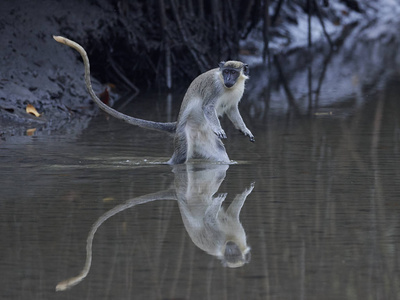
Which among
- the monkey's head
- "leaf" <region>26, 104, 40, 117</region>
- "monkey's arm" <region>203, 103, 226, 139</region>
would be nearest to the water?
"monkey's arm" <region>203, 103, 226, 139</region>

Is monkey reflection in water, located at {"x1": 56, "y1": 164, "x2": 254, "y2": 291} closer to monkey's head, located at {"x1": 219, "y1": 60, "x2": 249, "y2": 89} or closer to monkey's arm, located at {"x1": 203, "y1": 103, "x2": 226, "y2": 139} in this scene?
monkey's arm, located at {"x1": 203, "y1": 103, "x2": 226, "y2": 139}

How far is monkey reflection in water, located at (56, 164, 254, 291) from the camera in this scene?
416cm

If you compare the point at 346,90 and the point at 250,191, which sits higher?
the point at 346,90

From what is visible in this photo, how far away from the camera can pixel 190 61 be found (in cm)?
1380

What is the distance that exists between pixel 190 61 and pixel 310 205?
8.72 meters

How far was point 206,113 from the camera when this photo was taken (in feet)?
24.1

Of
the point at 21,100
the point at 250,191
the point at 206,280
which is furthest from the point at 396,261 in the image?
the point at 21,100

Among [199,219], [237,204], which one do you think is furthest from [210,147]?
[199,219]

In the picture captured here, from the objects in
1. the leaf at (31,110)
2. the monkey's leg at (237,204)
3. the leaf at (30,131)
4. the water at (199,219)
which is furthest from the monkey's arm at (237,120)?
the leaf at (31,110)

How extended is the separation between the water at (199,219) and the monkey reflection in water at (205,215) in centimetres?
1

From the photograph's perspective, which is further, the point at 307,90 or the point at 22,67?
the point at 307,90

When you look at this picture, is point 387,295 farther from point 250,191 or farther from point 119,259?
point 250,191

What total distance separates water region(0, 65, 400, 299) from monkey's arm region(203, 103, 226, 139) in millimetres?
319

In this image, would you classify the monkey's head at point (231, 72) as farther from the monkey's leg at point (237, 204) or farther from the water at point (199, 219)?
the monkey's leg at point (237, 204)
